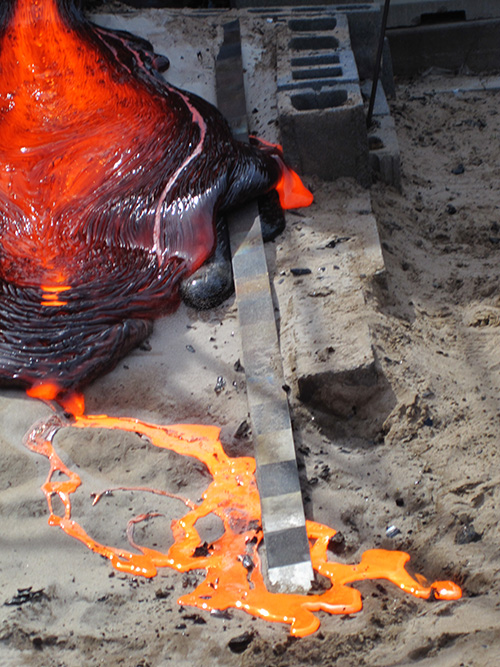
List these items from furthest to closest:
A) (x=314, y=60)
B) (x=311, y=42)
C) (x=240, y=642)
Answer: (x=311, y=42) < (x=314, y=60) < (x=240, y=642)

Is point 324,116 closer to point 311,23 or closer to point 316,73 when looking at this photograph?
point 316,73

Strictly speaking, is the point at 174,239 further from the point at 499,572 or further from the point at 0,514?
the point at 499,572

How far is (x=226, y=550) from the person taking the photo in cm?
253

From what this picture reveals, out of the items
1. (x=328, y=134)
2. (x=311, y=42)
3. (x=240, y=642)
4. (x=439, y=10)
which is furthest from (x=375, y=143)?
(x=240, y=642)

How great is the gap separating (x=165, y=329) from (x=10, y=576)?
4.64 ft

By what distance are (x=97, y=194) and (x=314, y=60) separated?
1.79 meters

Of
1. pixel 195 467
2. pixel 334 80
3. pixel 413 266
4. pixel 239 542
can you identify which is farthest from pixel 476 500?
pixel 334 80

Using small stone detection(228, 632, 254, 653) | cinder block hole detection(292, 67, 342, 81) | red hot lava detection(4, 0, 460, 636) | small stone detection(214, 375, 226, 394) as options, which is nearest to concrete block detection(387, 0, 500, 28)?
cinder block hole detection(292, 67, 342, 81)

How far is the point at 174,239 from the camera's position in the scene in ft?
11.8

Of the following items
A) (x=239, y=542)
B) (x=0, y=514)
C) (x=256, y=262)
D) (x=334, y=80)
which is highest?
(x=334, y=80)

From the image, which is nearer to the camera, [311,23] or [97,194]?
[97,194]

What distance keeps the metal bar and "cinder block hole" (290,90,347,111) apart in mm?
400

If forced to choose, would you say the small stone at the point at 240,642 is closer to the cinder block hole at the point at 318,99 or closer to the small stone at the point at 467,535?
the small stone at the point at 467,535

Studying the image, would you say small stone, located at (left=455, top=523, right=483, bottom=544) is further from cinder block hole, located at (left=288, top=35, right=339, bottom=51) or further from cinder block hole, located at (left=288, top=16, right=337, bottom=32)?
cinder block hole, located at (left=288, top=16, right=337, bottom=32)
